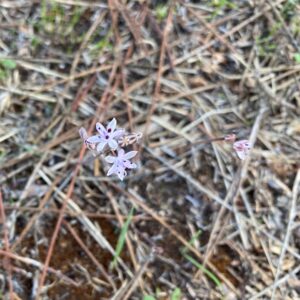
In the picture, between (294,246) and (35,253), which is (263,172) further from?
(35,253)

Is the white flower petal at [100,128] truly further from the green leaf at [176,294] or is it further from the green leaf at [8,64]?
the green leaf at [8,64]

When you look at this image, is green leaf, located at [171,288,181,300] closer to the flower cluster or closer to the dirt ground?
the dirt ground

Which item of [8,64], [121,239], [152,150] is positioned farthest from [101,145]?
[8,64]

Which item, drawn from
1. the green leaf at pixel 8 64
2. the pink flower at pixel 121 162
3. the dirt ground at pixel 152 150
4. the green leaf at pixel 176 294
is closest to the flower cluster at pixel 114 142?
the pink flower at pixel 121 162

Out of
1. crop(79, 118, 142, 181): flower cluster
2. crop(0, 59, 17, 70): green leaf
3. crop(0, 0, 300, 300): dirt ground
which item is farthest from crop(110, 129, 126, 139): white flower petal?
crop(0, 59, 17, 70): green leaf

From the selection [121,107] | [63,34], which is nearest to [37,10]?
[63,34]

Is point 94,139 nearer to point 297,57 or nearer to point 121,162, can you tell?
point 121,162
